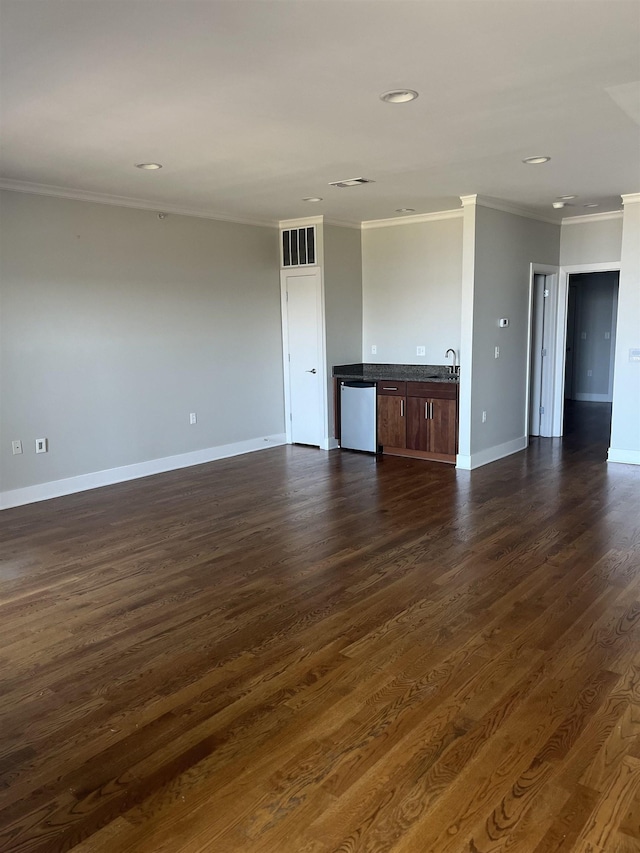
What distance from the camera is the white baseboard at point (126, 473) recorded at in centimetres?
543

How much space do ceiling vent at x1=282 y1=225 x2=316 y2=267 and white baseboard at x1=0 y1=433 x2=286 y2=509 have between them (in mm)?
2079

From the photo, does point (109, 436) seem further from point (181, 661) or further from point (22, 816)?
point (22, 816)

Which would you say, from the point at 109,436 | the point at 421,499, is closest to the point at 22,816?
the point at 421,499

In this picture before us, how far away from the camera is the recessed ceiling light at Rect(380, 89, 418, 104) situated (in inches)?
122

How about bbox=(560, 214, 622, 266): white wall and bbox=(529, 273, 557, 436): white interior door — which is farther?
bbox=(529, 273, 557, 436): white interior door

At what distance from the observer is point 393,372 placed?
7.61 m

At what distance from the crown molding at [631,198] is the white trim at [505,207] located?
949 mm

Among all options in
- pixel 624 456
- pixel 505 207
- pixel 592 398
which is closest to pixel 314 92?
pixel 505 207

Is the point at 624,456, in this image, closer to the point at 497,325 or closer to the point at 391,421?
the point at 497,325

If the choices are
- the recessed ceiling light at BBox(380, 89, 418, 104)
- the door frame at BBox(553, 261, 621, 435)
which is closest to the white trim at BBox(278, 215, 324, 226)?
the door frame at BBox(553, 261, 621, 435)

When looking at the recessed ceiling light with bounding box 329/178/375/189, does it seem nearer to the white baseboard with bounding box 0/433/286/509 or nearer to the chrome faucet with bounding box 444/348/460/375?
the chrome faucet with bounding box 444/348/460/375

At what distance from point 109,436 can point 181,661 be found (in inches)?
138

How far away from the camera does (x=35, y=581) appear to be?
3846 millimetres

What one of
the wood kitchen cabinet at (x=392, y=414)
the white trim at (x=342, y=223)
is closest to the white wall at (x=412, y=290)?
the white trim at (x=342, y=223)
